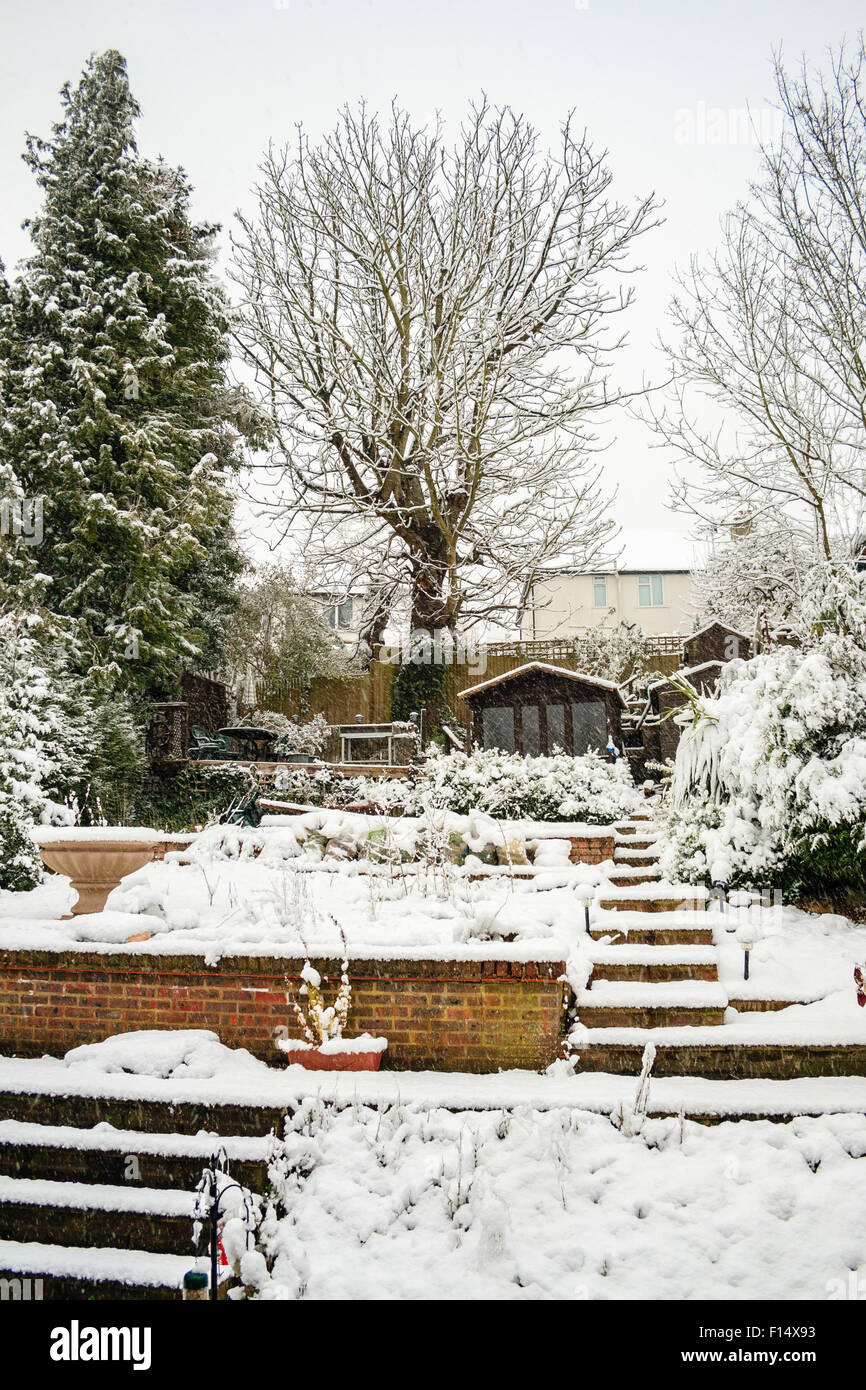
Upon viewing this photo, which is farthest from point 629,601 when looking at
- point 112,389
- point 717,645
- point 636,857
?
point 636,857

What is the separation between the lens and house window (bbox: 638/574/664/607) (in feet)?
99.9

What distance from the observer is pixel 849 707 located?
232 inches

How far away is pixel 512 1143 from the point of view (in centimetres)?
359

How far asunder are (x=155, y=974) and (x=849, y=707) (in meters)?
5.06

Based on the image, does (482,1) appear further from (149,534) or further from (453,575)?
(149,534)

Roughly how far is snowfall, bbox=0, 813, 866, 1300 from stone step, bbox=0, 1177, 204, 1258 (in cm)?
28

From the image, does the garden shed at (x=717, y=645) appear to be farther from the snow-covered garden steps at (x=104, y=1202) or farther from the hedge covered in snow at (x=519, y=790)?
the snow-covered garden steps at (x=104, y=1202)

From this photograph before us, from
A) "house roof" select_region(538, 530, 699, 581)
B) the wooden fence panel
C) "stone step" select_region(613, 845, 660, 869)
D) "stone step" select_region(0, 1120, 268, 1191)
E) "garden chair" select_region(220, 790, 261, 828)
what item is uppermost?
"house roof" select_region(538, 530, 699, 581)

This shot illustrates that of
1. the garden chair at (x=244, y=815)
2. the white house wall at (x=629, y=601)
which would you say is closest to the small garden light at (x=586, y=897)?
the garden chair at (x=244, y=815)

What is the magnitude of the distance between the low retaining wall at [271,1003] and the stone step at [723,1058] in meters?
0.25

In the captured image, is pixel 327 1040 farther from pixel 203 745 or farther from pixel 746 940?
pixel 203 745

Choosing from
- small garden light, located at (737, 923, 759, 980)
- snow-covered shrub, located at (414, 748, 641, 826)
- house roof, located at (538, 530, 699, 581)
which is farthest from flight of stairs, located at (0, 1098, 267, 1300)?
house roof, located at (538, 530, 699, 581)

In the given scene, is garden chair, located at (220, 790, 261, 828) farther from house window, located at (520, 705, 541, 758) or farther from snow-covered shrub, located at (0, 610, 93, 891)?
house window, located at (520, 705, 541, 758)

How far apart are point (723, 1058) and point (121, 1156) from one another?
9.96ft
